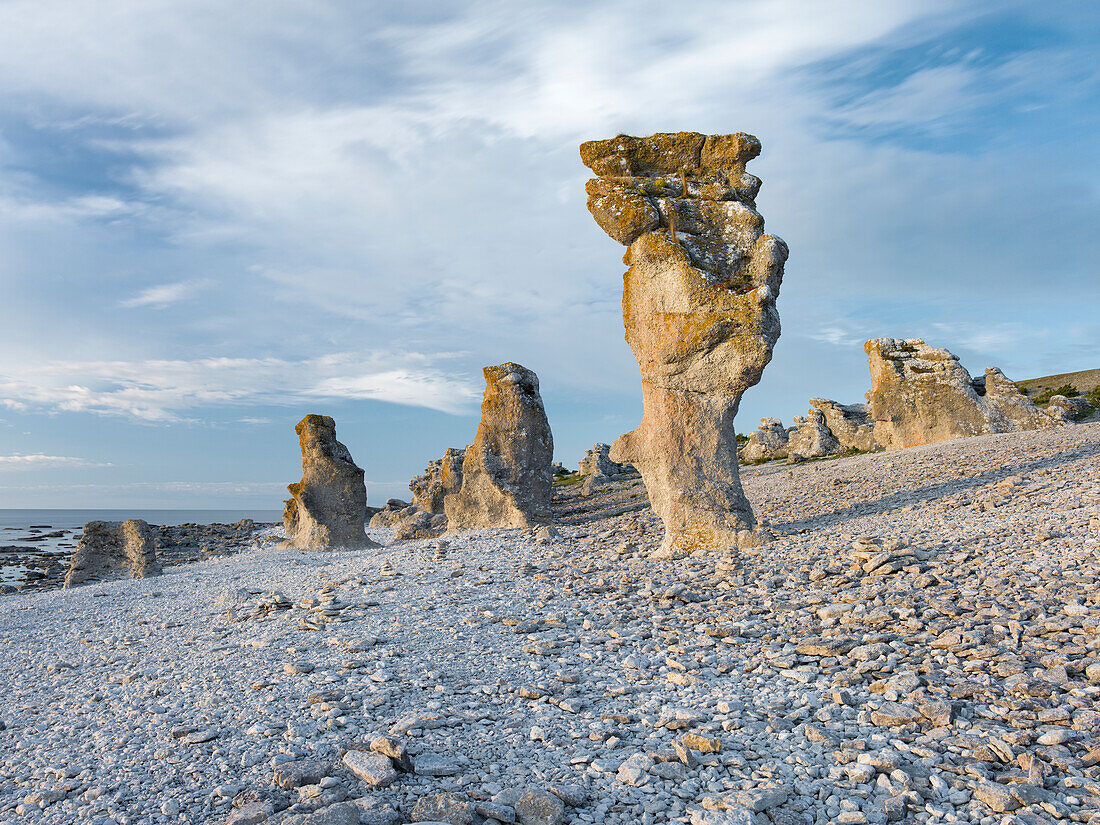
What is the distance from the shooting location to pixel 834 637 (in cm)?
714

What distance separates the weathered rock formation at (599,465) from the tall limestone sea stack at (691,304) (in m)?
23.1

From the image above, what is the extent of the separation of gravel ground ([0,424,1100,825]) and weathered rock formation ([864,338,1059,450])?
13.5 m

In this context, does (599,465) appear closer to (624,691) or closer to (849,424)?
(849,424)

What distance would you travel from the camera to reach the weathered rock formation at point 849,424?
31.9 metres

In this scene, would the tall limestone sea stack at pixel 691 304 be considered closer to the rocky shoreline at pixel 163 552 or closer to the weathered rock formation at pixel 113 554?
the weathered rock formation at pixel 113 554

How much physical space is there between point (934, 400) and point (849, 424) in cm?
869

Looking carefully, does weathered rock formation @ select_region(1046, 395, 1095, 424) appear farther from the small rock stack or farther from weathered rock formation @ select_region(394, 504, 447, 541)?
weathered rock formation @ select_region(394, 504, 447, 541)

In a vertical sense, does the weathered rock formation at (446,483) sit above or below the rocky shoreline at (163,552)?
above

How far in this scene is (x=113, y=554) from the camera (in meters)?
20.5

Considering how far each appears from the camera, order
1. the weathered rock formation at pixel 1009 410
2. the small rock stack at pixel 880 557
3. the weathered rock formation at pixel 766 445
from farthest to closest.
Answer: the weathered rock formation at pixel 766 445 → the weathered rock formation at pixel 1009 410 → the small rock stack at pixel 880 557

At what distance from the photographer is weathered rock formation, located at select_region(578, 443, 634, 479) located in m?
37.9

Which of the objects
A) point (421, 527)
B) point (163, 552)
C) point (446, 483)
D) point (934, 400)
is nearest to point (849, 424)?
point (934, 400)

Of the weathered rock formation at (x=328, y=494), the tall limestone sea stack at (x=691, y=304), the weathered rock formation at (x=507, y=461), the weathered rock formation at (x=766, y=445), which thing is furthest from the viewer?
the weathered rock formation at (x=766, y=445)

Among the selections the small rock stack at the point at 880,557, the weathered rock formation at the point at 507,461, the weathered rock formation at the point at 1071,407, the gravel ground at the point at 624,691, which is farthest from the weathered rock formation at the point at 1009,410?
the small rock stack at the point at 880,557
